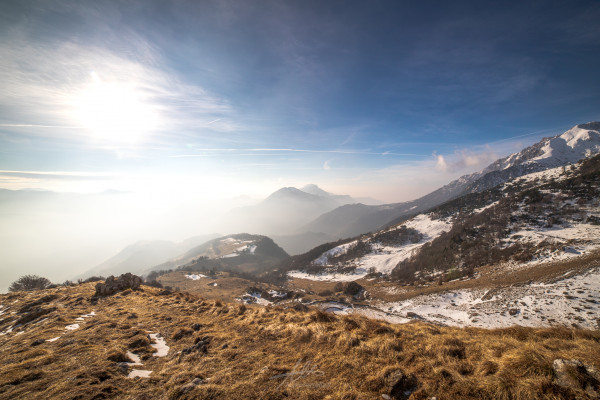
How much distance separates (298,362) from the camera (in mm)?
7348

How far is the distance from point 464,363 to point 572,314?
30433 mm

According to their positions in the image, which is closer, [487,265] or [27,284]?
[27,284]

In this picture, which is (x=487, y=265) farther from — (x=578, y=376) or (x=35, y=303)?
(x=35, y=303)

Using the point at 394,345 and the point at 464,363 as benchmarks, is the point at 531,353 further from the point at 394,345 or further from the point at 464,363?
the point at 394,345

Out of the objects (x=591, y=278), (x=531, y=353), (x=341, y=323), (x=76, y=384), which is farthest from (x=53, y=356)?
(x=591, y=278)

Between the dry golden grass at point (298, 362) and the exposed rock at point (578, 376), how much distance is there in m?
0.15

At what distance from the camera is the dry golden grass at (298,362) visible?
552cm

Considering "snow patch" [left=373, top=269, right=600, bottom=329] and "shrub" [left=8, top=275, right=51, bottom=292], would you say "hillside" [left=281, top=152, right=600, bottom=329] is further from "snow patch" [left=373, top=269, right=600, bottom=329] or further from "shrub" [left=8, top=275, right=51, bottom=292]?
"shrub" [left=8, top=275, right=51, bottom=292]

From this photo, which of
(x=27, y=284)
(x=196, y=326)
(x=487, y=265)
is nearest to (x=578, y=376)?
(x=196, y=326)

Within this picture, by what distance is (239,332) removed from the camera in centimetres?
1073

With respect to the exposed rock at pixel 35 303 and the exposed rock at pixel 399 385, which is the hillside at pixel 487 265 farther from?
the exposed rock at pixel 35 303

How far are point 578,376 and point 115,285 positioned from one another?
32.6m

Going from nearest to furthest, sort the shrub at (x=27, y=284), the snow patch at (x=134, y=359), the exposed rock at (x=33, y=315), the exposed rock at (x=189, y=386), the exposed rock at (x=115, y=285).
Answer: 1. the exposed rock at (x=189, y=386)
2. the snow patch at (x=134, y=359)
3. the exposed rock at (x=33, y=315)
4. the exposed rock at (x=115, y=285)
5. the shrub at (x=27, y=284)

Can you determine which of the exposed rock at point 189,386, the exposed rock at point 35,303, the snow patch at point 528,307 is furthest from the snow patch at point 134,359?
the snow patch at point 528,307
